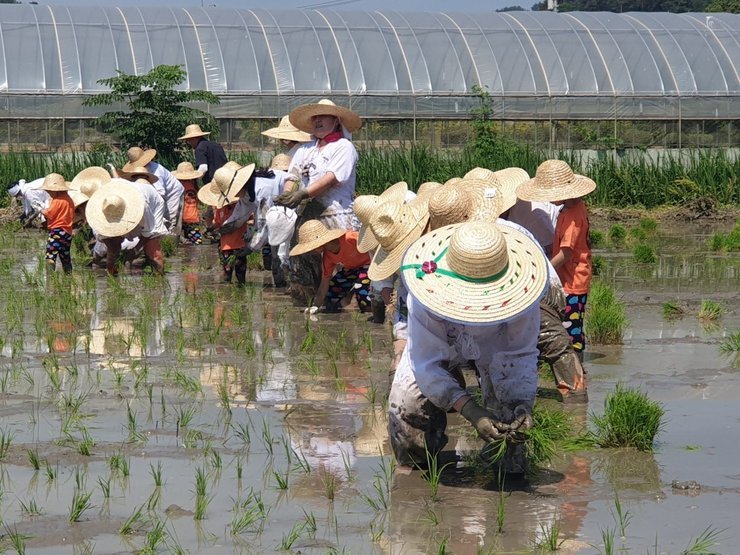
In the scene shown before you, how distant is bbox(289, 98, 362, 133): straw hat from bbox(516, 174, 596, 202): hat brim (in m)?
2.78

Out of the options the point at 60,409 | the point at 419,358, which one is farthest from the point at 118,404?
the point at 419,358

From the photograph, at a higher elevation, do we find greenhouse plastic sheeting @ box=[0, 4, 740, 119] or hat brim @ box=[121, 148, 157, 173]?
hat brim @ box=[121, 148, 157, 173]

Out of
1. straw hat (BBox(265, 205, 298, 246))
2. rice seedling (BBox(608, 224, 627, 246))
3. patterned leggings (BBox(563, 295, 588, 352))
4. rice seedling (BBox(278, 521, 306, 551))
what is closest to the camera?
rice seedling (BBox(278, 521, 306, 551))

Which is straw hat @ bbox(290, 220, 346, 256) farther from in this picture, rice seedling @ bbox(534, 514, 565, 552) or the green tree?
the green tree

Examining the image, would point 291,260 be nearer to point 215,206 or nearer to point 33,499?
point 215,206

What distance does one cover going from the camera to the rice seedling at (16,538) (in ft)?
14.8

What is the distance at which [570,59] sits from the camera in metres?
28.5

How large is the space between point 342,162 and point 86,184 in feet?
17.2

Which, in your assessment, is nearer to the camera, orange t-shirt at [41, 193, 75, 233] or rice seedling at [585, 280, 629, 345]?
rice seedling at [585, 280, 629, 345]

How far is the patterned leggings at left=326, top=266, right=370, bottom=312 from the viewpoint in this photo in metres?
10.6

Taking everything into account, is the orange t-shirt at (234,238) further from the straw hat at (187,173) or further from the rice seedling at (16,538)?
the rice seedling at (16,538)

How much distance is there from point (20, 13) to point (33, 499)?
956 inches

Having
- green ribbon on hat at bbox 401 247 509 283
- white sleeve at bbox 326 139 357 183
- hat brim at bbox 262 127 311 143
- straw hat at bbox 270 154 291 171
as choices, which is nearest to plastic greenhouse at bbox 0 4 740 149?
straw hat at bbox 270 154 291 171

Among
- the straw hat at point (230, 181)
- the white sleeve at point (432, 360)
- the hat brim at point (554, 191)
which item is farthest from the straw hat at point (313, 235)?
the white sleeve at point (432, 360)
